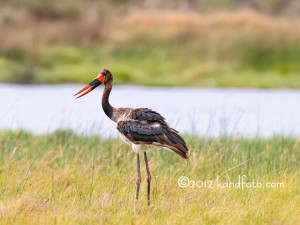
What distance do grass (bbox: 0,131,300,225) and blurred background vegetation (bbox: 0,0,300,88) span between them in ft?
44.5

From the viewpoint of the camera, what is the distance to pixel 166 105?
1878 cm

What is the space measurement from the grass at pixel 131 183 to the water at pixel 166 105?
427cm

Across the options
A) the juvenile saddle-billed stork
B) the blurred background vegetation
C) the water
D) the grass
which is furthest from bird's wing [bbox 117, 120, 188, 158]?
the blurred background vegetation

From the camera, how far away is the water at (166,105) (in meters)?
15.3

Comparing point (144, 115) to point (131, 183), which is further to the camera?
point (131, 183)

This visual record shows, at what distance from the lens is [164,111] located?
57.1ft

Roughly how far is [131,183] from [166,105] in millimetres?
10659

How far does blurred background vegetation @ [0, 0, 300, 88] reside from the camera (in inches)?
952

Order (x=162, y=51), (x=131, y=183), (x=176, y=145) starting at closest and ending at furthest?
(x=176, y=145) < (x=131, y=183) < (x=162, y=51)

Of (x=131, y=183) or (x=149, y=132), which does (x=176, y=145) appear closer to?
(x=149, y=132)

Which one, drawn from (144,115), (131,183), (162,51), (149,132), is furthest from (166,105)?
(149,132)

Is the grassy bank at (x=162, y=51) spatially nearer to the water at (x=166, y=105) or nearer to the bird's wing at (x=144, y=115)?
the water at (x=166, y=105)

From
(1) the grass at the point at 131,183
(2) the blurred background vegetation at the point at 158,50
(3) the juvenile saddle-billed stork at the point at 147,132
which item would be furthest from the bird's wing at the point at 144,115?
(2) the blurred background vegetation at the point at 158,50

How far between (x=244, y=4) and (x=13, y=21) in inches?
511
